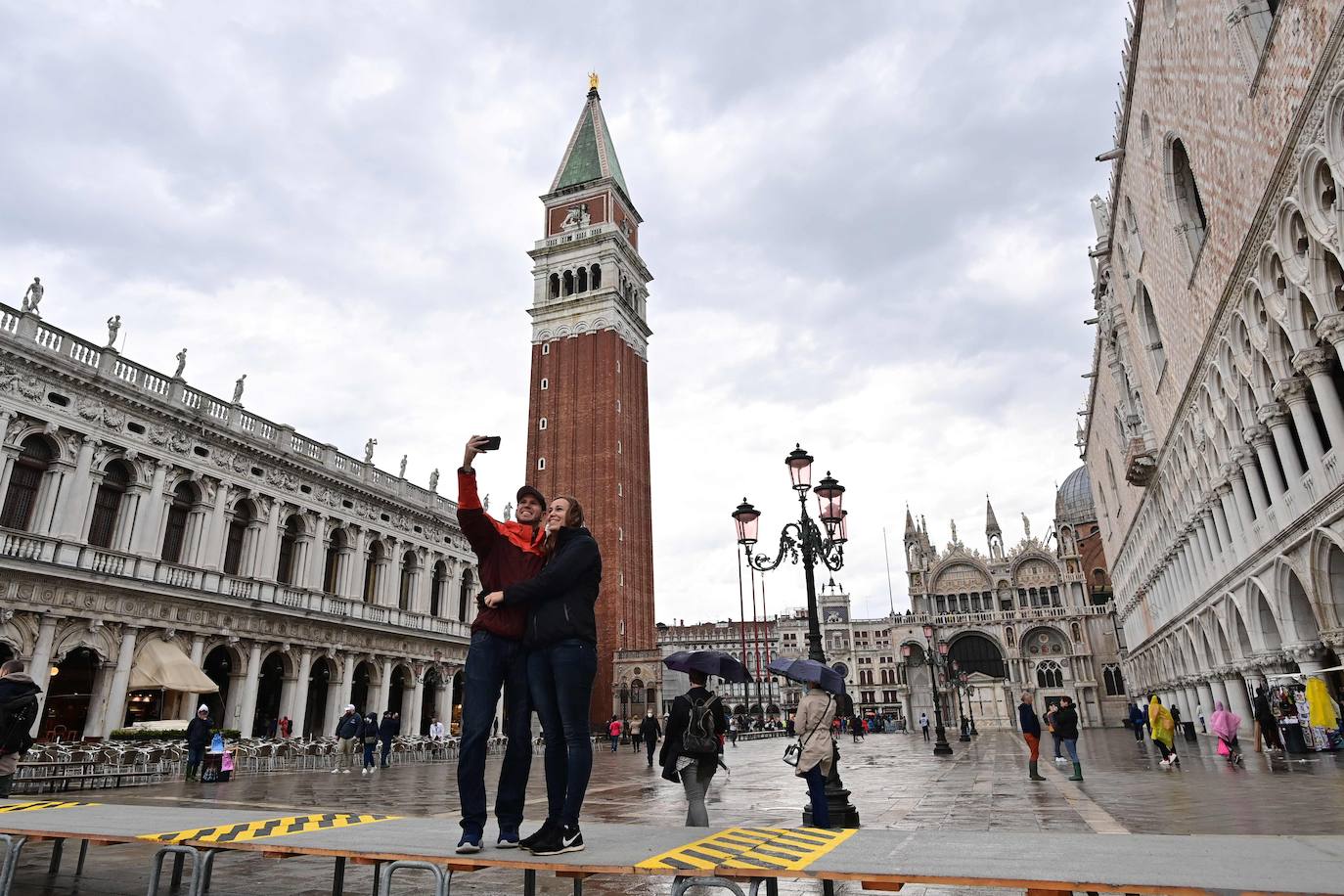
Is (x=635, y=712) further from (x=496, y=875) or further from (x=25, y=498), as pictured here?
(x=496, y=875)

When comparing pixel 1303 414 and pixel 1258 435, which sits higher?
pixel 1258 435

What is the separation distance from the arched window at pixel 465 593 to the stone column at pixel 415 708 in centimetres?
487

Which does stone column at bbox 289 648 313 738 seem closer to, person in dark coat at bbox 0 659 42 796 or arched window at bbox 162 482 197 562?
arched window at bbox 162 482 197 562

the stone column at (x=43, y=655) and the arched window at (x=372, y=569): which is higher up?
the arched window at (x=372, y=569)

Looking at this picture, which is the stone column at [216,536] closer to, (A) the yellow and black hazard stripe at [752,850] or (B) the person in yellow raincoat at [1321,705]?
(A) the yellow and black hazard stripe at [752,850]

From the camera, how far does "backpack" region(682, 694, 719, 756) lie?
739 cm

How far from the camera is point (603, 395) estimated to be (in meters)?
54.3

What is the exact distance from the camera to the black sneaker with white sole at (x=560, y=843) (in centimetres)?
380

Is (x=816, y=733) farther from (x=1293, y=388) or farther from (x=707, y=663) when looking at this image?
(x=1293, y=388)

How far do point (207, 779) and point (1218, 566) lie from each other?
2631cm

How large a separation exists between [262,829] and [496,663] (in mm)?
1633

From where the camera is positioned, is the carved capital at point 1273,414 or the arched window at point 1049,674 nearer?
the carved capital at point 1273,414

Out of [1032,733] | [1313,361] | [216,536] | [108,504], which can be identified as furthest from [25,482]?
[1313,361]

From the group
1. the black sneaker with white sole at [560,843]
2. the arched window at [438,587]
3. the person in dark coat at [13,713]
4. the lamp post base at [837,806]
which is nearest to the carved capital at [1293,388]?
the lamp post base at [837,806]
